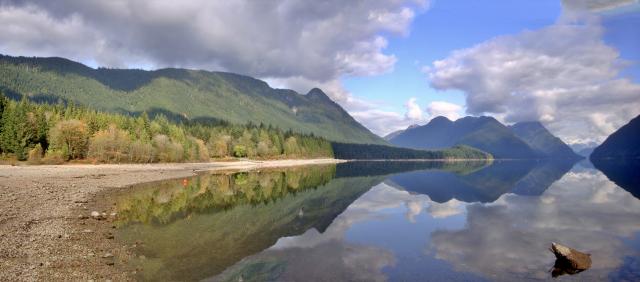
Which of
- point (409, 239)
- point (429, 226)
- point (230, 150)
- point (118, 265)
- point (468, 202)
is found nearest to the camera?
point (118, 265)

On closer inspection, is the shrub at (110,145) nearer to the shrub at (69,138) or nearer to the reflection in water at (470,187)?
the shrub at (69,138)

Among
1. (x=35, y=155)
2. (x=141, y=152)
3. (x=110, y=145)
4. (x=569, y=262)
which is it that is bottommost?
(x=569, y=262)

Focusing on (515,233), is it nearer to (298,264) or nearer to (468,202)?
(298,264)

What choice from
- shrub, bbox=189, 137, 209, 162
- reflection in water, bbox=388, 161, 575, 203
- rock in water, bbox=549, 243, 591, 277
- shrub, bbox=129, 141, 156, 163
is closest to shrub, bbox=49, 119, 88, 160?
shrub, bbox=129, 141, 156, 163

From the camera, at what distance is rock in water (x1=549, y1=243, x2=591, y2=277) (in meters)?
20.9

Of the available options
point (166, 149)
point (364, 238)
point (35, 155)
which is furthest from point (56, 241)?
point (166, 149)

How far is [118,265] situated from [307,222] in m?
19.3

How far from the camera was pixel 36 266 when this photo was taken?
16.9 m

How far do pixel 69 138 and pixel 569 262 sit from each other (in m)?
112

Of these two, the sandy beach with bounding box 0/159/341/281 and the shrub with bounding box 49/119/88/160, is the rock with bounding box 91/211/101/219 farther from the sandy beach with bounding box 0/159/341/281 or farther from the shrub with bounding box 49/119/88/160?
the shrub with bounding box 49/119/88/160

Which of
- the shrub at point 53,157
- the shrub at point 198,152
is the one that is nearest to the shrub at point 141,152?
the shrub at point 53,157

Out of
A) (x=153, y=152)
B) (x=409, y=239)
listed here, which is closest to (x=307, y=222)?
(x=409, y=239)

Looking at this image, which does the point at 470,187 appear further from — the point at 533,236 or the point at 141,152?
the point at 141,152

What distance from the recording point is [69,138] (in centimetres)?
9831
